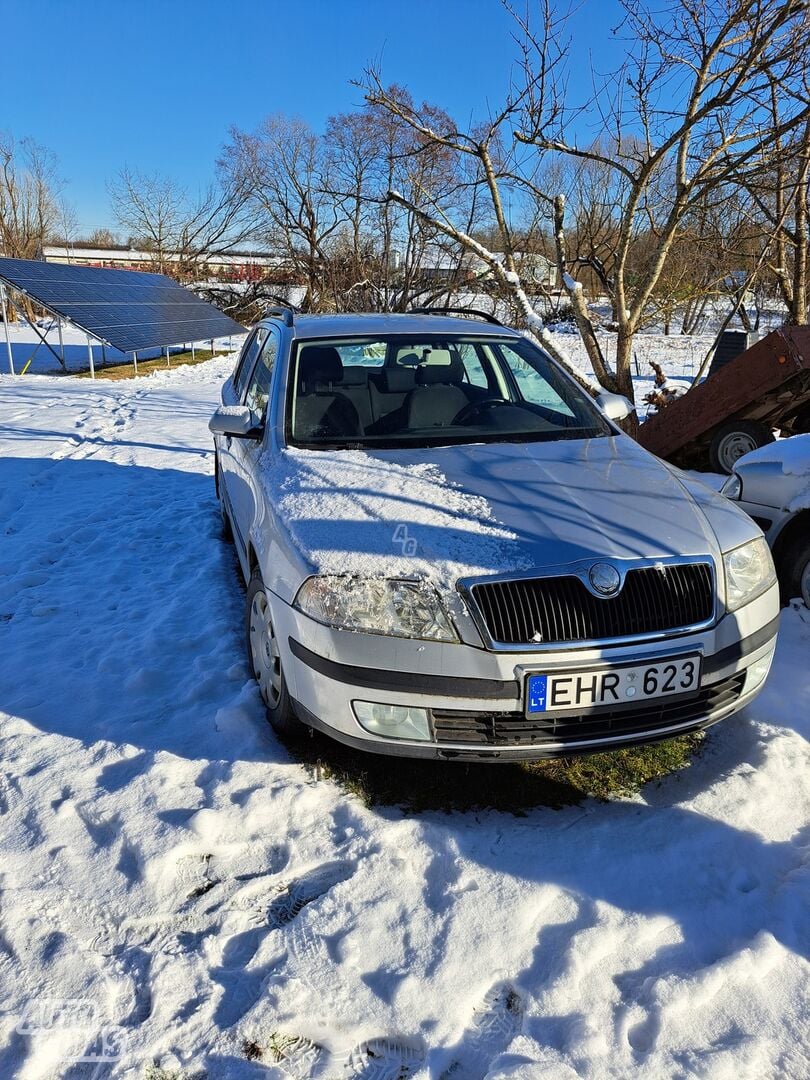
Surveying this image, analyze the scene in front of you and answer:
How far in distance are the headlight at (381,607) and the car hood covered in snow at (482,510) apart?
1.9 inches

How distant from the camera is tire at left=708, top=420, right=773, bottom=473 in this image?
7.01 meters

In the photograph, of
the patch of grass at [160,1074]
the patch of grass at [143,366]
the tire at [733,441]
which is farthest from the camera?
the patch of grass at [143,366]

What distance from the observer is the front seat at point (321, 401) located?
3600 mm

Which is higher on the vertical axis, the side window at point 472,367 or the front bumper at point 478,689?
the side window at point 472,367

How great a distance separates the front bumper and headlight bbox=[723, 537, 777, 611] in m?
0.06

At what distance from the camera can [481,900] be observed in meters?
2.28

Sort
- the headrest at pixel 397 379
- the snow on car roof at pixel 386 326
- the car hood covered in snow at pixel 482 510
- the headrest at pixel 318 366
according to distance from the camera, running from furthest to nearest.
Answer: the snow on car roof at pixel 386 326
the headrest at pixel 397 379
the headrest at pixel 318 366
the car hood covered in snow at pixel 482 510

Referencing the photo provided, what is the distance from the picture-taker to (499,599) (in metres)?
2.44

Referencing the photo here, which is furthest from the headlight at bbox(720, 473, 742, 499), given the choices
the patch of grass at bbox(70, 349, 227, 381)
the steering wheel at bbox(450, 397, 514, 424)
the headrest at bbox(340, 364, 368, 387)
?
the patch of grass at bbox(70, 349, 227, 381)

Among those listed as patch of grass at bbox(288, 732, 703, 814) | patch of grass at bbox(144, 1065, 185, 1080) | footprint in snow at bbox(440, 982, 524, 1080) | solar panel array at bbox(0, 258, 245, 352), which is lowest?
patch of grass at bbox(144, 1065, 185, 1080)

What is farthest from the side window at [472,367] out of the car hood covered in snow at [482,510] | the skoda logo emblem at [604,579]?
the skoda logo emblem at [604,579]

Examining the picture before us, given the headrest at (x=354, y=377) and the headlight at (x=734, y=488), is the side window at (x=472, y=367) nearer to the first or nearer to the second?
the headrest at (x=354, y=377)

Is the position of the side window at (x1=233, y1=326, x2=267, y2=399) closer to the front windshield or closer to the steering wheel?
the front windshield

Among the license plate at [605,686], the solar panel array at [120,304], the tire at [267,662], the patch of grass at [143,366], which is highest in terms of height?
the solar panel array at [120,304]
